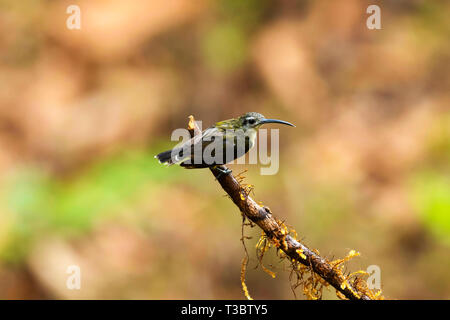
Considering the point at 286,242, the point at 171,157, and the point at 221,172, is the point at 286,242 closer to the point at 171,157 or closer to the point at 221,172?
the point at 221,172

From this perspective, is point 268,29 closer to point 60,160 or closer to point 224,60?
point 224,60

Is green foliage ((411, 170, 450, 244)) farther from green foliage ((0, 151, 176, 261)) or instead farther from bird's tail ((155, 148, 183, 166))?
bird's tail ((155, 148, 183, 166))

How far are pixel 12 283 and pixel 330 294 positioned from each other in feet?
16.5

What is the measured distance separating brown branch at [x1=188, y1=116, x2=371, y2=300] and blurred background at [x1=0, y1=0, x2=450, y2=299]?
4.45m

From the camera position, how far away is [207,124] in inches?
388

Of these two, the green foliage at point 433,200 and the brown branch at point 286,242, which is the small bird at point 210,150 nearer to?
the brown branch at point 286,242

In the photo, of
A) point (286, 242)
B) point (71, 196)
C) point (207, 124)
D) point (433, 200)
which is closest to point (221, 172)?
point (286, 242)

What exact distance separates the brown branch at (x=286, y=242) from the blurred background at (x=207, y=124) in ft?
14.6

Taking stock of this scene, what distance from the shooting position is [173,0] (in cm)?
1048

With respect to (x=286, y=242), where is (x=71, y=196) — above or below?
above

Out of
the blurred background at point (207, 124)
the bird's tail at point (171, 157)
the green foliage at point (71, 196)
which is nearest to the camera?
the bird's tail at point (171, 157)

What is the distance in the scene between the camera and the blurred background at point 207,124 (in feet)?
26.6

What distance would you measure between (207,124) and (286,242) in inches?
276

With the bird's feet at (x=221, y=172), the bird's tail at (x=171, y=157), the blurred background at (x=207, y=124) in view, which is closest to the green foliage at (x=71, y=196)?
the blurred background at (x=207, y=124)
